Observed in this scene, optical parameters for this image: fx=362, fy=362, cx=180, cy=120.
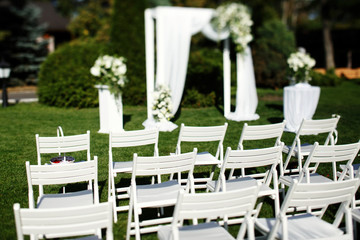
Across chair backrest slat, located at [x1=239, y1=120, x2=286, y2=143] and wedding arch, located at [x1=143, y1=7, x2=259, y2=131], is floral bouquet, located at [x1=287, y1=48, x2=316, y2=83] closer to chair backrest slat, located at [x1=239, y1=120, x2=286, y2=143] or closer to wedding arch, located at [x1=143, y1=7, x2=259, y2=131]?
wedding arch, located at [x1=143, y1=7, x2=259, y2=131]

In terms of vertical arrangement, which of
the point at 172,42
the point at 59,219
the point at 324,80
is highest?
Answer: the point at 172,42

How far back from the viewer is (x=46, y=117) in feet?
34.8

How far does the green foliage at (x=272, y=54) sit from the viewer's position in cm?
1817

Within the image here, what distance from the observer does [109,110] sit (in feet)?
27.0

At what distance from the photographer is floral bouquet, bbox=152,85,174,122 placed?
8.38 m

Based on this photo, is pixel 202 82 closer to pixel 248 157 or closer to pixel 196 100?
pixel 196 100

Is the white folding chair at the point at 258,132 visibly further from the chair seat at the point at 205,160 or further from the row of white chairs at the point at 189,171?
the row of white chairs at the point at 189,171

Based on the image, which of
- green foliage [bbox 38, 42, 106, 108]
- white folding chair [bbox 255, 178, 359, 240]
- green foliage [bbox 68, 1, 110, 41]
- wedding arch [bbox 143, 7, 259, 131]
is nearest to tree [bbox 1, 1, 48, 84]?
green foliage [bbox 68, 1, 110, 41]

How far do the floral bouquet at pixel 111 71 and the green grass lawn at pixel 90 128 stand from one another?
3.82ft

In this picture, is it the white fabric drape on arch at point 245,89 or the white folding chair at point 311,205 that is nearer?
the white folding chair at point 311,205

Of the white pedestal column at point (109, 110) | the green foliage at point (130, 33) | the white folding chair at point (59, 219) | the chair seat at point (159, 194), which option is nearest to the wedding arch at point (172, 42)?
the white pedestal column at point (109, 110)

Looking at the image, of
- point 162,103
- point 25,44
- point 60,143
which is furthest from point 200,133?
point 25,44

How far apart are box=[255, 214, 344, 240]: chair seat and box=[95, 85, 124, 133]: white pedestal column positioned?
568 cm

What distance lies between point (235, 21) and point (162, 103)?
9.32ft
